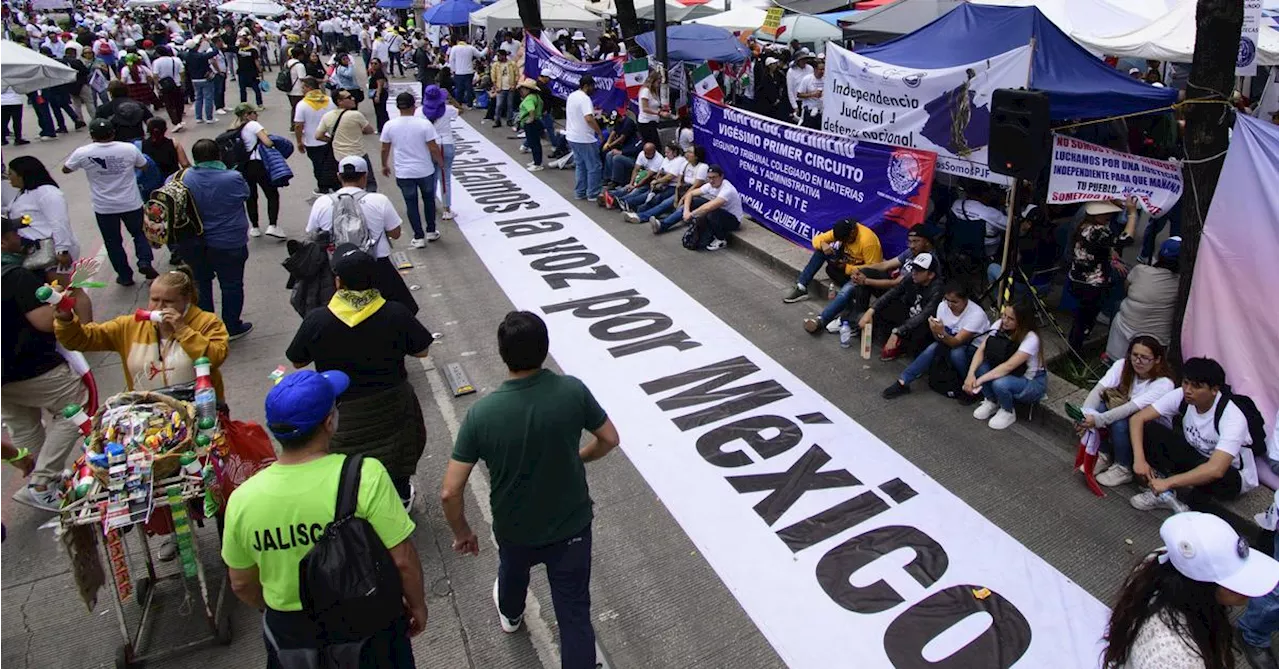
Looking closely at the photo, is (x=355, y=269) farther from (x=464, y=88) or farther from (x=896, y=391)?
(x=464, y=88)

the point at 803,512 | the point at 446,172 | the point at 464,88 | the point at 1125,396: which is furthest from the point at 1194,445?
the point at 464,88

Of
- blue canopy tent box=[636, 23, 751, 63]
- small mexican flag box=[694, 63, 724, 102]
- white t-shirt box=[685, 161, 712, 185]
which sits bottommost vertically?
white t-shirt box=[685, 161, 712, 185]

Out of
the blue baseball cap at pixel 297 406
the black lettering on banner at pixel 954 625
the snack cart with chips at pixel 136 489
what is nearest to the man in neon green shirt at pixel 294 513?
the blue baseball cap at pixel 297 406

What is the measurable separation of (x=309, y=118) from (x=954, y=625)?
9.30 meters

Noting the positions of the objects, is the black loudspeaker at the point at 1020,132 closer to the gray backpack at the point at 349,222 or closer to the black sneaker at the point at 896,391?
the black sneaker at the point at 896,391

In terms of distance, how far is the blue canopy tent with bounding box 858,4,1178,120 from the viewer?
7211mm

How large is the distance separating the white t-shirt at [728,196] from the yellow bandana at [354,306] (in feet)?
20.2

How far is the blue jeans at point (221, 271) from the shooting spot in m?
7.02

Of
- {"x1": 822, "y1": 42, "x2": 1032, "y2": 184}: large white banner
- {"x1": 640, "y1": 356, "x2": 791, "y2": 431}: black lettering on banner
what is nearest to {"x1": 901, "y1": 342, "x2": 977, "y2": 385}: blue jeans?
{"x1": 640, "y1": 356, "x2": 791, "y2": 431}: black lettering on banner

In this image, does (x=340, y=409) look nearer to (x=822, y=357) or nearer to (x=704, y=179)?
(x=822, y=357)

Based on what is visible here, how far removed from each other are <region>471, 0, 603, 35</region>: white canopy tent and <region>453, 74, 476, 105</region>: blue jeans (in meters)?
1.56

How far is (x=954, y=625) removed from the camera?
4172 mm

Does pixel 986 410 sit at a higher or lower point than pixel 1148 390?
lower

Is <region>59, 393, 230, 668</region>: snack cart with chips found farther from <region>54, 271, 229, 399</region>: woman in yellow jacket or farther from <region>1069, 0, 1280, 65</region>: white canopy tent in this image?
<region>1069, 0, 1280, 65</region>: white canopy tent
